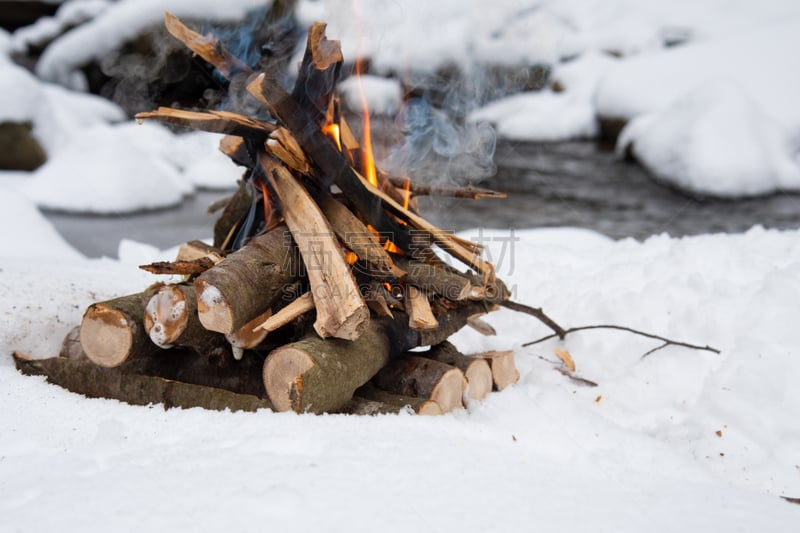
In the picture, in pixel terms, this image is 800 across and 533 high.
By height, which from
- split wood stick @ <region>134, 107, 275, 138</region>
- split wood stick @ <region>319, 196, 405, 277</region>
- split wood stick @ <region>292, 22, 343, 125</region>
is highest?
split wood stick @ <region>292, 22, 343, 125</region>

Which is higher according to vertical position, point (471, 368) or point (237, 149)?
point (237, 149)

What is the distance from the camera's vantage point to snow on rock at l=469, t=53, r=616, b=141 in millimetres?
13477

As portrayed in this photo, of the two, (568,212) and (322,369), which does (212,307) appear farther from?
(568,212)

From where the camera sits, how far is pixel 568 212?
827 centimetres

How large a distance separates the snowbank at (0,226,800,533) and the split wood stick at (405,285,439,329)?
0.37m

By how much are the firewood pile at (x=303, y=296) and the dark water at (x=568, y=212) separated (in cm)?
318

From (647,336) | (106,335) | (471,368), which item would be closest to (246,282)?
(106,335)

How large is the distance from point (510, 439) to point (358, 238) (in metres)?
0.94

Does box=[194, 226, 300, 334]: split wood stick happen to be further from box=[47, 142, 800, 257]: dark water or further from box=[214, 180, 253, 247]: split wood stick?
box=[47, 142, 800, 257]: dark water

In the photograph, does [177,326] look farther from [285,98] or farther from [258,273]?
[285,98]

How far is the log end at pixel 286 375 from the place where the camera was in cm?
193

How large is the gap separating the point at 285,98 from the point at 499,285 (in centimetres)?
127

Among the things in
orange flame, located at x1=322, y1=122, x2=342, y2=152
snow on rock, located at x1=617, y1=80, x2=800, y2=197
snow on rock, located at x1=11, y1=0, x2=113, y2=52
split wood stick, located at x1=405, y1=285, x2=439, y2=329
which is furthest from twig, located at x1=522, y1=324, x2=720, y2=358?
snow on rock, located at x1=11, y1=0, x2=113, y2=52

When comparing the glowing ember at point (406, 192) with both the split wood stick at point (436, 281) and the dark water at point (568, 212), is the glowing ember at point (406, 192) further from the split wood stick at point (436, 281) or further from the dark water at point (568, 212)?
the dark water at point (568, 212)
